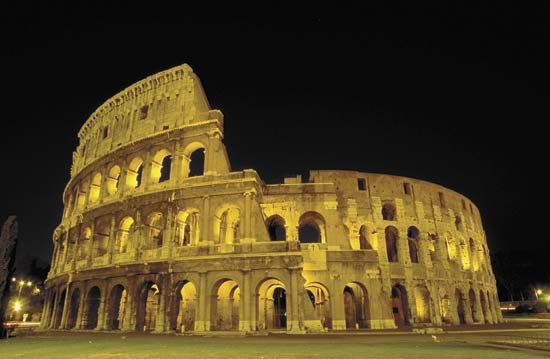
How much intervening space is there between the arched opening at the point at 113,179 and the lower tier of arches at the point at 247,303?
6513mm

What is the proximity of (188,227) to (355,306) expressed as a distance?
13.1 meters

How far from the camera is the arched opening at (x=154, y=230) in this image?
72.9 ft

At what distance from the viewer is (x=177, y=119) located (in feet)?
78.1

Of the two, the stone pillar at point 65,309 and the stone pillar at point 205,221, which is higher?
the stone pillar at point 205,221

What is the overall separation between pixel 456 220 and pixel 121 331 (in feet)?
91.6

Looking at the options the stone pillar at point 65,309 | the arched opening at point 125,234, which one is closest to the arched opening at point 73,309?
the stone pillar at point 65,309

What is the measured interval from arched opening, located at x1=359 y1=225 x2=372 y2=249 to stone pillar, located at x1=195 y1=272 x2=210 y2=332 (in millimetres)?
12631

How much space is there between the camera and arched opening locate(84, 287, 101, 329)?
2245cm

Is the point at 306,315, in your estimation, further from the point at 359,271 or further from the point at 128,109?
the point at 128,109

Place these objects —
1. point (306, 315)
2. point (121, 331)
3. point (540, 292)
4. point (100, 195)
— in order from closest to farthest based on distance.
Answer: point (306, 315)
point (121, 331)
point (100, 195)
point (540, 292)

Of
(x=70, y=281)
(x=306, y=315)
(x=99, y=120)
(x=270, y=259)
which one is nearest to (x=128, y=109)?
(x=99, y=120)

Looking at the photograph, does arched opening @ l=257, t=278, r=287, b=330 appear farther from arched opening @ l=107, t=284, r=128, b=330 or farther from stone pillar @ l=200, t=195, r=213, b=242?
arched opening @ l=107, t=284, r=128, b=330

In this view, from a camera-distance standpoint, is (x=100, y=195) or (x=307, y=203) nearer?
(x=307, y=203)

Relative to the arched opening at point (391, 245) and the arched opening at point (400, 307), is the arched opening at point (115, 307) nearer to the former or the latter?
the arched opening at point (400, 307)
